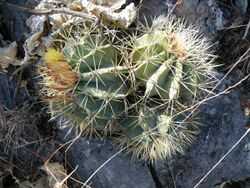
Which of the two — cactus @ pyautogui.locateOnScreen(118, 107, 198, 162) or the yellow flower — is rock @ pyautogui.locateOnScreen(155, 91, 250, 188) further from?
the yellow flower

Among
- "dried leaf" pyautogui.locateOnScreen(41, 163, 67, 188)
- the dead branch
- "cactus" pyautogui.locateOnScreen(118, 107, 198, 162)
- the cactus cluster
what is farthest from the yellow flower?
"dried leaf" pyautogui.locateOnScreen(41, 163, 67, 188)

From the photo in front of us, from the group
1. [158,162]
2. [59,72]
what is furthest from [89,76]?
[158,162]

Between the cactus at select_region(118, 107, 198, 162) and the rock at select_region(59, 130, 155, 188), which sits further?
the rock at select_region(59, 130, 155, 188)

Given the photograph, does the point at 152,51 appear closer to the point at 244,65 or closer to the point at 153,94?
the point at 153,94

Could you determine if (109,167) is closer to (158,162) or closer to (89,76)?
(158,162)

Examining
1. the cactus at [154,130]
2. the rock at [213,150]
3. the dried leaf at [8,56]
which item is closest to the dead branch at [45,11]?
the dried leaf at [8,56]

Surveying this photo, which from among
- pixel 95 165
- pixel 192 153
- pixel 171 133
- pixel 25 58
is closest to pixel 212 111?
pixel 192 153
